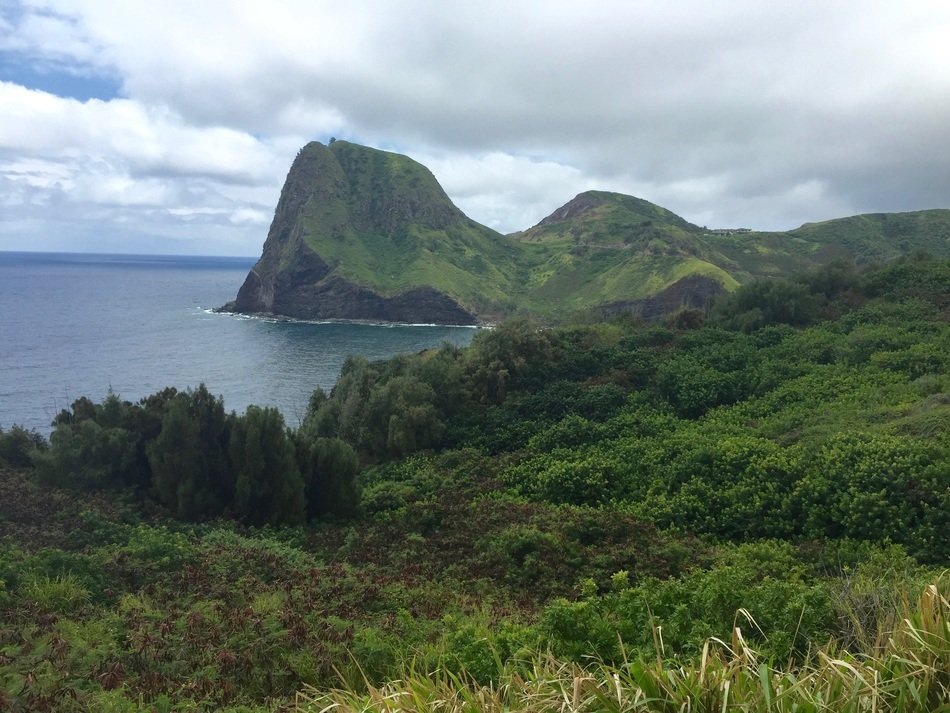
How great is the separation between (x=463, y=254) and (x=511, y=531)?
13935cm

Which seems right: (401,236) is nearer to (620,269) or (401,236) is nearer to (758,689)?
(620,269)

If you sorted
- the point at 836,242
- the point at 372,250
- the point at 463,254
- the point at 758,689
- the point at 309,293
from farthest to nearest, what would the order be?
the point at 463,254
the point at 836,242
the point at 372,250
the point at 309,293
the point at 758,689

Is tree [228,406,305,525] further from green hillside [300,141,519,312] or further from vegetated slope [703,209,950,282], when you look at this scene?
vegetated slope [703,209,950,282]

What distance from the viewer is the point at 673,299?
360 feet

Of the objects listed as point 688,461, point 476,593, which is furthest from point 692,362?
point 476,593

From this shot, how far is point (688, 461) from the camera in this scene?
22.0 meters

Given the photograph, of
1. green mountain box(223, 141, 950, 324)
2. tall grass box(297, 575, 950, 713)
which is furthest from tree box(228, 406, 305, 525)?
green mountain box(223, 141, 950, 324)

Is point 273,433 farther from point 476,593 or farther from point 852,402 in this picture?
point 852,402

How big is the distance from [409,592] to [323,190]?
147349mm

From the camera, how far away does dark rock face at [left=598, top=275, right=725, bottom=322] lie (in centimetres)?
10750

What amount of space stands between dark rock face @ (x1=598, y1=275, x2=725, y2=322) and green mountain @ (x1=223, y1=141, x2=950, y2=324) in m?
0.21

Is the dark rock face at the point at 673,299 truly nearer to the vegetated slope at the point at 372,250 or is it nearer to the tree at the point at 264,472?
the vegetated slope at the point at 372,250

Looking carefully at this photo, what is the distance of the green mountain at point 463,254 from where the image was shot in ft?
405

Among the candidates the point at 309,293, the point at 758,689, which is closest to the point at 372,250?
the point at 309,293
